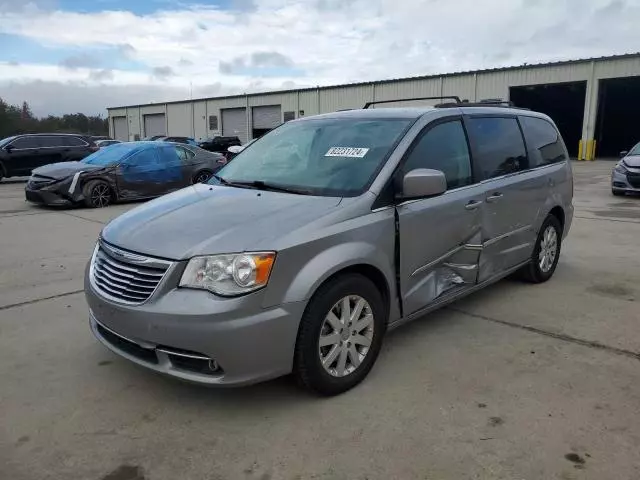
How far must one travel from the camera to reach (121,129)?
6159 cm

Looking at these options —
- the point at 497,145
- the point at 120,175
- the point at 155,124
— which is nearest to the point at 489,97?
the point at 120,175

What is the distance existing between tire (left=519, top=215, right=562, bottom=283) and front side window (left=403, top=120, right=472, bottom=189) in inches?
61.3

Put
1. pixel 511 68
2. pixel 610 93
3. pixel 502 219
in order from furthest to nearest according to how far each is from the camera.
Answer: pixel 610 93
pixel 511 68
pixel 502 219

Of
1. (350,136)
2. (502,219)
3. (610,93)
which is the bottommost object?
(502,219)

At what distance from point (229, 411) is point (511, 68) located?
32793 mm

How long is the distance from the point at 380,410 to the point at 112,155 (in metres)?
11.1

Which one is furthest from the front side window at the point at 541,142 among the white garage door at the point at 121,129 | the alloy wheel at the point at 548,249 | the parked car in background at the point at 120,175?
the white garage door at the point at 121,129

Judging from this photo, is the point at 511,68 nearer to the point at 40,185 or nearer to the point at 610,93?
the point at 610,93

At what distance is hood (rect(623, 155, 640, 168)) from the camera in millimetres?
13023

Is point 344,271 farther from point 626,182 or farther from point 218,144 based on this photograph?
point 218,144

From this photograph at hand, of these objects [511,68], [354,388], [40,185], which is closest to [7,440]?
[354,388]

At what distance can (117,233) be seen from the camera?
3.40m

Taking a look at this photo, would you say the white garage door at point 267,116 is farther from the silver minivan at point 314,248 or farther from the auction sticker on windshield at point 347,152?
the auction sticker on windshield at point 347,152

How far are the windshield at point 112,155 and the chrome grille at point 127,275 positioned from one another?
953 cm
